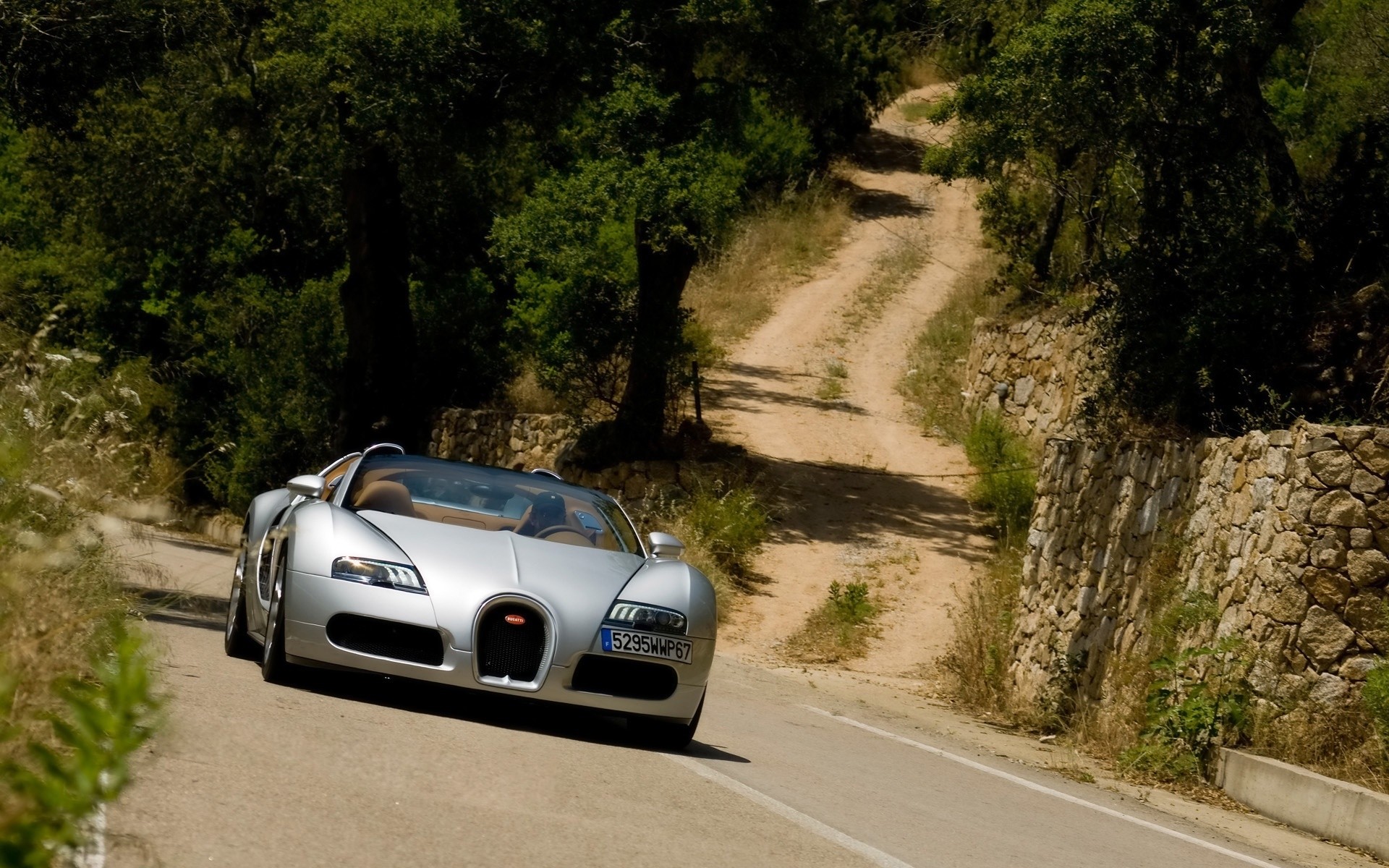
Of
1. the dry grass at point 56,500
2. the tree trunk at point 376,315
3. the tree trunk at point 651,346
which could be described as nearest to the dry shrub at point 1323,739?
the dry grass at point 56,500

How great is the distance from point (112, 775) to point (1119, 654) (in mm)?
11779

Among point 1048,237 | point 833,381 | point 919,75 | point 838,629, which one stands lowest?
point 838,629

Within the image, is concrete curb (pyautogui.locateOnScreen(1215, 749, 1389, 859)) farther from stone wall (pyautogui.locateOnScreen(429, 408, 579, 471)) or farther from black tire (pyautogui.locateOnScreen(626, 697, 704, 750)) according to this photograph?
stone wall (pyautogui.locateOnScreen(429, 408, 579, 471))

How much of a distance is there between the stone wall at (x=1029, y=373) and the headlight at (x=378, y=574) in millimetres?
16758

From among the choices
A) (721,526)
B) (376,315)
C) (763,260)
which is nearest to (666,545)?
(721,526)

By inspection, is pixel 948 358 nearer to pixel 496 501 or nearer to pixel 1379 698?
pixel 1379 698

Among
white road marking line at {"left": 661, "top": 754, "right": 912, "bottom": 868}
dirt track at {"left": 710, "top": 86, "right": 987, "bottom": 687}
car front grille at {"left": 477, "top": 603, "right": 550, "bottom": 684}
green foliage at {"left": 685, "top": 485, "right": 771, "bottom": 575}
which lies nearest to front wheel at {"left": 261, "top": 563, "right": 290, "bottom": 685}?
car front grille at {"left": 477, "top": 603, "right": 550, "bottom": 684}

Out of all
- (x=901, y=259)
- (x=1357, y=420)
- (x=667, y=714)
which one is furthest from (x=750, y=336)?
(x=667, y=714)

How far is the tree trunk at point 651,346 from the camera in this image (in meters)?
23.5

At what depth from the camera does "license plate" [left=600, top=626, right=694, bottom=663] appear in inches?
322

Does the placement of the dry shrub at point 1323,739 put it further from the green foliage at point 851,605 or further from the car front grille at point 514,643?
the green foliage at point 851,605

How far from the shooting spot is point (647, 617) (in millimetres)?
8406

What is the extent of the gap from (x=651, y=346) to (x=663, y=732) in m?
14.9

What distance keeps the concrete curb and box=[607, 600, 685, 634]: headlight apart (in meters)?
4.22
